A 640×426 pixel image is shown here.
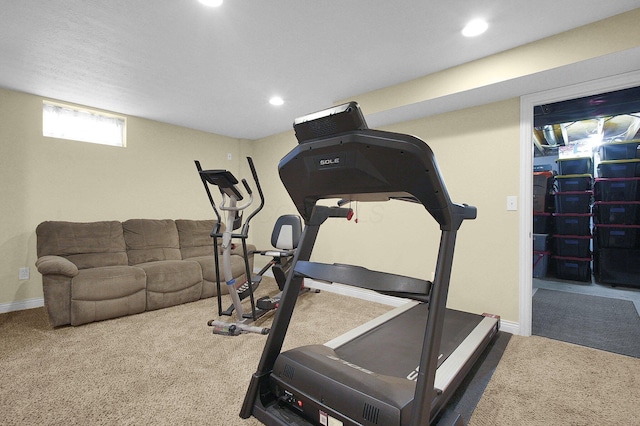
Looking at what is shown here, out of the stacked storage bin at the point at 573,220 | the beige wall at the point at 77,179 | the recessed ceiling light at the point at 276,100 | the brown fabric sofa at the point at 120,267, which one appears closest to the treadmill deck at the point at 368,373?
the brown fabric sofa at the point at 120,267

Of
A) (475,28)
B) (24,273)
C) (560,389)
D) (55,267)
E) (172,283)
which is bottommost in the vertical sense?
(560,389)

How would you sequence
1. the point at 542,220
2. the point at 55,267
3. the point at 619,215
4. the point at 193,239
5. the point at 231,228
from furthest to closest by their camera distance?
the point at 542,220, the point at 619,215, the point at 193,239, the point at 231,228, the point at 55,267

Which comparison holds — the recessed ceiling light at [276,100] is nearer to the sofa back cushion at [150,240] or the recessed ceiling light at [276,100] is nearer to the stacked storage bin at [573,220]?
the sofa back cushion at [150,240]

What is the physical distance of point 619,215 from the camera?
4.28 meters

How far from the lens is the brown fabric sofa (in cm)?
263

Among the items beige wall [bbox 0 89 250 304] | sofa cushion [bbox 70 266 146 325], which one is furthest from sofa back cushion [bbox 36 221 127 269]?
sofa cushion [bbox 70 266 146 325]

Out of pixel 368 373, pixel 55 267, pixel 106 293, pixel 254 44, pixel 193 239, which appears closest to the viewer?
pixel 368 373

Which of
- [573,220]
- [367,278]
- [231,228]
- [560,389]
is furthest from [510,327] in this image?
[573,220]

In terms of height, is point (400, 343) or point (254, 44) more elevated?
point (254, 44)

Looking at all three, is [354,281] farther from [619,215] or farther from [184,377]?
[619,215]

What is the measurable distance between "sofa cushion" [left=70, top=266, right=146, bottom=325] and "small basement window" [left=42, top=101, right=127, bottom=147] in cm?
171

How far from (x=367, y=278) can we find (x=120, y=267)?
2.93 m

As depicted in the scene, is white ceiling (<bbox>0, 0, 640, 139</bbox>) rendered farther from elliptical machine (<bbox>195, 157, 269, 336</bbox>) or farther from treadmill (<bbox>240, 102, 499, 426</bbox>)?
treadmill (<bbox>240, 102, 499, 426</bbox>)

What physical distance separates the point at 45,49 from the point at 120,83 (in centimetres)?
63
